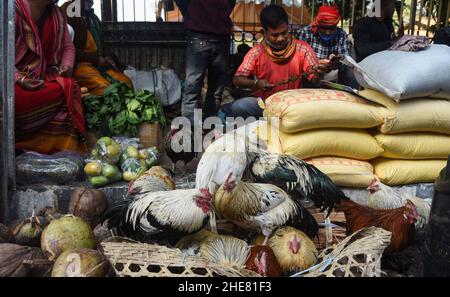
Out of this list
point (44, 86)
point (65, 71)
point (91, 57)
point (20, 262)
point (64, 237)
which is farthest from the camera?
point (91, 57)

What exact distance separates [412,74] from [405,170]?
73 centimetres

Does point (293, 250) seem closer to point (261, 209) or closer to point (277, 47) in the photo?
point (261, 209)

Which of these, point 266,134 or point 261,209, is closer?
point 261,209

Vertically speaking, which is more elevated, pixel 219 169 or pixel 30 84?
pixel 30 84

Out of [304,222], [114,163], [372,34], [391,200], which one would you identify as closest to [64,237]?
[114,163]

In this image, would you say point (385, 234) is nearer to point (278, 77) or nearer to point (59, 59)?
point (278, 77)

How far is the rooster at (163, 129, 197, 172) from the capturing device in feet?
12.9

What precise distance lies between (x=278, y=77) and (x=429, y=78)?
1322 mm

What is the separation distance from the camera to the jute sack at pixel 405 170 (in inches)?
151

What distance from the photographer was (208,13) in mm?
5020

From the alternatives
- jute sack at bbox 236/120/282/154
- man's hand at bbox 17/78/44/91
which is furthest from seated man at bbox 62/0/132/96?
jute sack at bbox 236/120/282/154

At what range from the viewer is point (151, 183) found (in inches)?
136

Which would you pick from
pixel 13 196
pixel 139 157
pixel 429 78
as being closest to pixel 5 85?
pixel 13 196

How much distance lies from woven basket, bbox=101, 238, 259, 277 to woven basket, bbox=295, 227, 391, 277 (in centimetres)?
43
